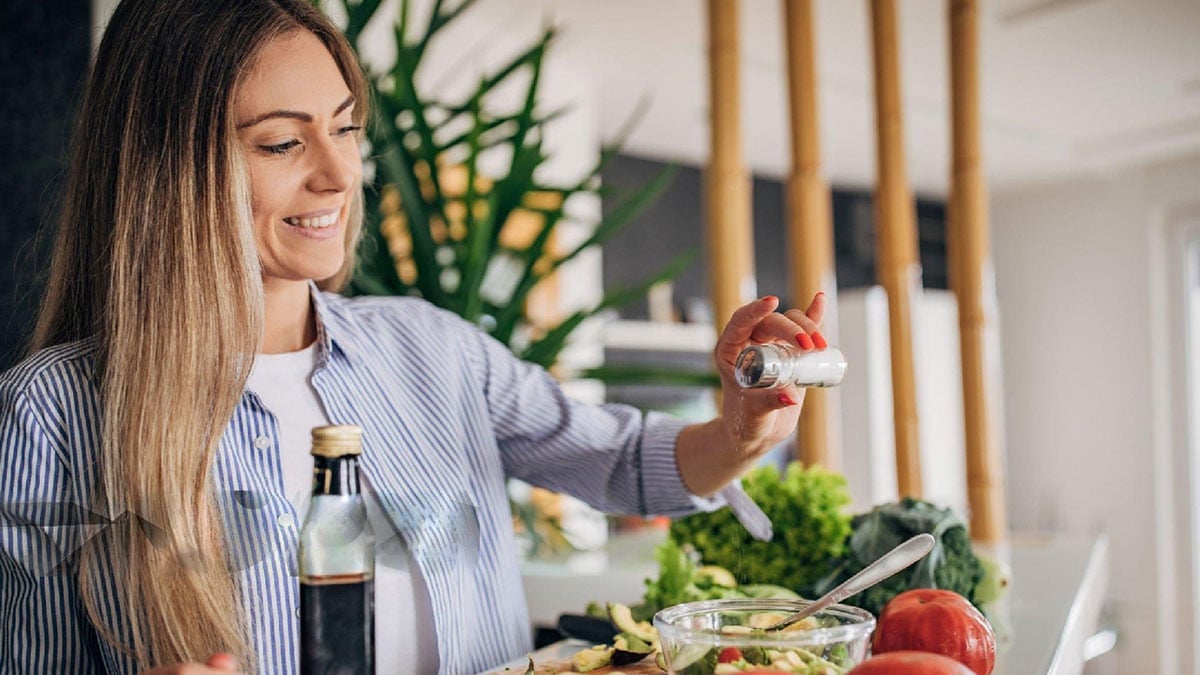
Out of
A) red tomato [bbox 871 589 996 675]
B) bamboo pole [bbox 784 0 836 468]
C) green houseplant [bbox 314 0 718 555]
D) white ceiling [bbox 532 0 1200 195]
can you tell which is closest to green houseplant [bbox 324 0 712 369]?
green houseplant [bbox 314 0 718 555]

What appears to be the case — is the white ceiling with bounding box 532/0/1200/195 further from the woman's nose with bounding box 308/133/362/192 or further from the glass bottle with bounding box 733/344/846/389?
the glass bottle with bounding box 733/344/846/389

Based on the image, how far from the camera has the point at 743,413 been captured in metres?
1.05

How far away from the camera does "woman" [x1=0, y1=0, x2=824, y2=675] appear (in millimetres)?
899

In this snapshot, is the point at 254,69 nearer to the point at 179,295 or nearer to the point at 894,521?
the point at 179,295

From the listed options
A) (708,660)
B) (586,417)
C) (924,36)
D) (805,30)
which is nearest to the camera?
(708,660)

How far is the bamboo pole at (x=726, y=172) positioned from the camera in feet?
7.08

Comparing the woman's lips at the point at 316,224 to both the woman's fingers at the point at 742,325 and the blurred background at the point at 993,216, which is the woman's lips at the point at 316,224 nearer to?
the woman's fingers at the point at 742,325

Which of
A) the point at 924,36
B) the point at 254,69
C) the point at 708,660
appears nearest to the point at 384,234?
the point at 254,69

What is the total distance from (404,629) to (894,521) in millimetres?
561

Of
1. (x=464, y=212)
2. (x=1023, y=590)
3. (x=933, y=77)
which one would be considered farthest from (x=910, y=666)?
(x=933, y=77)

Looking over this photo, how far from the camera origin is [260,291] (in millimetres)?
983

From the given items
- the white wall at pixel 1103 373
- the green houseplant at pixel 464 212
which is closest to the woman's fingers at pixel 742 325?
the green houseplant at pixel 464 212

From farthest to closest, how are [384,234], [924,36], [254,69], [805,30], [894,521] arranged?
1. [924,36]
2. [805,30]
3. [384,234]
4. [894,521]
5. [254,69]

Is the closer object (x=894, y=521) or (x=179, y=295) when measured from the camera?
(x=179, y=295)
